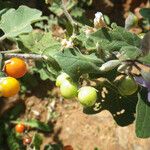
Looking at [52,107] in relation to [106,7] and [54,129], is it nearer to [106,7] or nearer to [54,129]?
[54,129]

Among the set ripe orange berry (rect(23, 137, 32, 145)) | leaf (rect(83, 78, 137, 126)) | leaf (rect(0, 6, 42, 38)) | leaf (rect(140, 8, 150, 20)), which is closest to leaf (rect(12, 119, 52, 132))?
ripe orange berry (rect(23, 137, 32, 145))

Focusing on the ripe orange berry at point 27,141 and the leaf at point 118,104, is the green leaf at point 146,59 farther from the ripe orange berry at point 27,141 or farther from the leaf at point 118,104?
the ripe orange berry at point 27,141

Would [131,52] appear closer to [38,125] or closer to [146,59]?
[146,59]

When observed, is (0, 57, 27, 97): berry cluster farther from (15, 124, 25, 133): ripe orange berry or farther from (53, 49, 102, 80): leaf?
(15, 124, 25, 133): ripe orange berry

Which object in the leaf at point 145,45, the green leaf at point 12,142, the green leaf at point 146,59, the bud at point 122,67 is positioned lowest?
the green leaf at point 12,142

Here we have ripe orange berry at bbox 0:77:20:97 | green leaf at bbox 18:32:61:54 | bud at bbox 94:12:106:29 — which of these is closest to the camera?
bud at bbox 94:12:106:29

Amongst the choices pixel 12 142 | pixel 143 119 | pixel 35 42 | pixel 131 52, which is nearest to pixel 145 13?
pixel 131 52

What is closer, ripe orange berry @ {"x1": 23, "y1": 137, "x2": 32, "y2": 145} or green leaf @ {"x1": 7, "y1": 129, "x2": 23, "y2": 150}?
ripe orange berry @ {"x1": 23, "y1": 137, "x2": 32, "y2": 145}

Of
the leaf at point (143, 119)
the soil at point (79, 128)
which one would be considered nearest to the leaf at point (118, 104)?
the leaf at point (143, 119)
